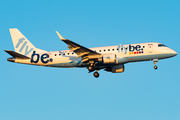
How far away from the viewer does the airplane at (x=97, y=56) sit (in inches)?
1763

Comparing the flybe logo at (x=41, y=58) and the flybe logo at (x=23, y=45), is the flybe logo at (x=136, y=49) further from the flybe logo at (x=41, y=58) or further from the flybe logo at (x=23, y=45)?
the flybe logo at (x=23, y=45)

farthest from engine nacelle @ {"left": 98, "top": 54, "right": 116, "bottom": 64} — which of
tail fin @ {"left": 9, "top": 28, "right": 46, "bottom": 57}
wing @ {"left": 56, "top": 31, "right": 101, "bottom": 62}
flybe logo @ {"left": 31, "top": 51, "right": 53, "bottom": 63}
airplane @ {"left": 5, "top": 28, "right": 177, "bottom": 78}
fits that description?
tail fin @ {"left": 9, "top": 28, "right": 46, "bottom": 57}

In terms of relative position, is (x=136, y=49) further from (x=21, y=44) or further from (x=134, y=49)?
(x=21, y=44)

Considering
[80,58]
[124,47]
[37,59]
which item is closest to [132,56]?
[124,47]

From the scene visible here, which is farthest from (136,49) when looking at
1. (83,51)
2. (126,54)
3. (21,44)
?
(21,44)

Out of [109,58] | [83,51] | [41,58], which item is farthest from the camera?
[41,58]

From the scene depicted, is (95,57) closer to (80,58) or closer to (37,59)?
(80,58)

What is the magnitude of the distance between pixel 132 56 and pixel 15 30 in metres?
23.5

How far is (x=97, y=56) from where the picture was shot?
45.3 metres

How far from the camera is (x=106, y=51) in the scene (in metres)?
46.0

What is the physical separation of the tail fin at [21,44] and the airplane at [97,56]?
1598mm

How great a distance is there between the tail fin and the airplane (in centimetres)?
160

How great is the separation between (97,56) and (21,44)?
16065mm

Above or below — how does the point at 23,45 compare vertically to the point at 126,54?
above
